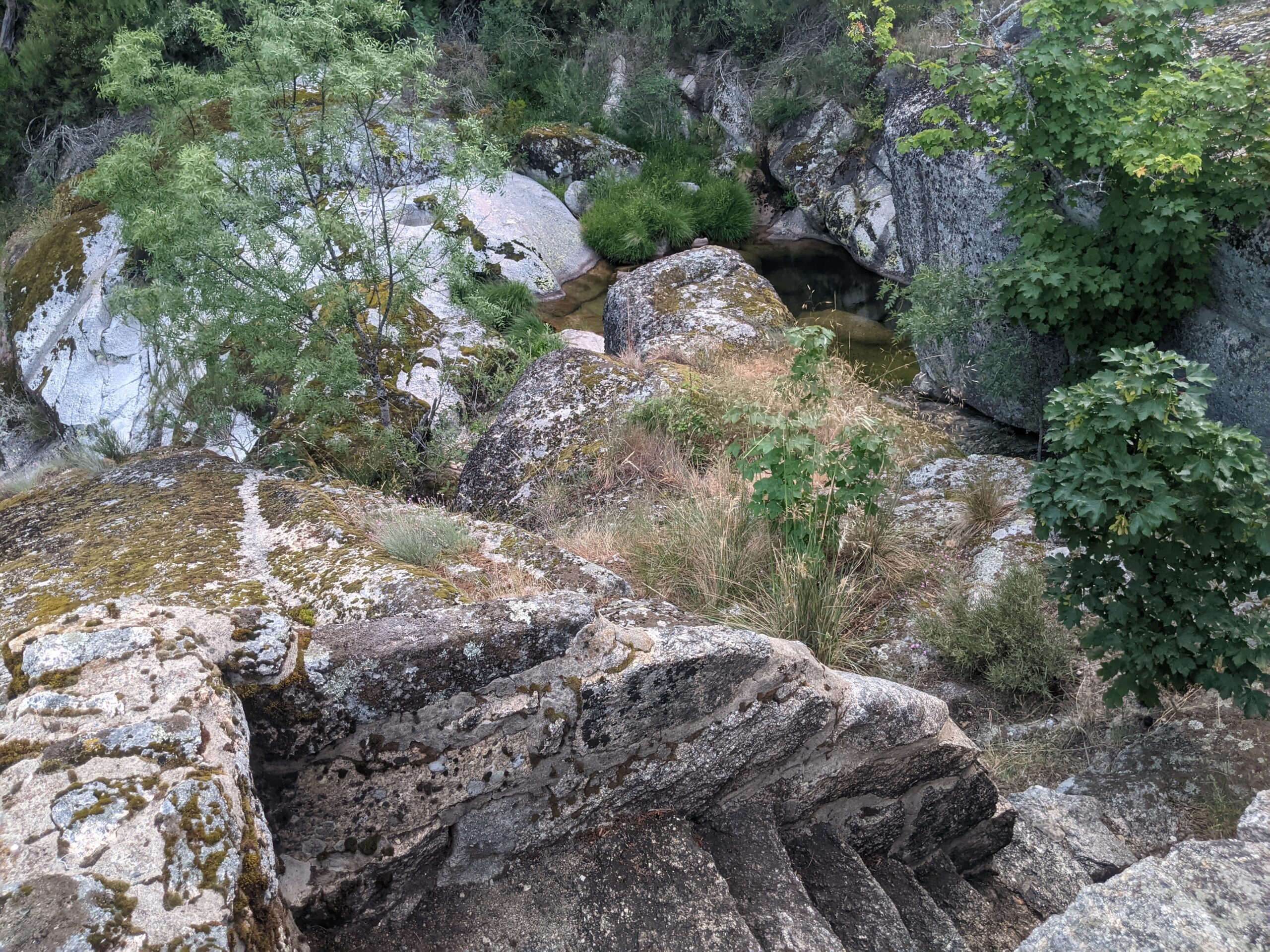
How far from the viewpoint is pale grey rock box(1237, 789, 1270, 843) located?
80.7 inches

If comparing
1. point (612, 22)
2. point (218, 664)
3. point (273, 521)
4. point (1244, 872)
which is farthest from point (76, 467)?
point (612, 22)

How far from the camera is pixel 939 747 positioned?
2525 millimetres

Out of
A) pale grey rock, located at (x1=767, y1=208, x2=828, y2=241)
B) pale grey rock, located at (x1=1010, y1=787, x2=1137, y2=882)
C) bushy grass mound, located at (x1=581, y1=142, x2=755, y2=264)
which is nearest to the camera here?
pale grey rock, located at (x1=1010, y1=787, x2=1137, y2=882)

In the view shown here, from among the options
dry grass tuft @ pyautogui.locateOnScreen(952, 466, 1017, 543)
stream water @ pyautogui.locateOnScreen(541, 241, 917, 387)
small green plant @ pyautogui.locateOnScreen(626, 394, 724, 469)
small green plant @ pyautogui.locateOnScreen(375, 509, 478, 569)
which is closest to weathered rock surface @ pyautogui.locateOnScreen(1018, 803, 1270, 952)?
small green plant @ pyautogui.locateOnScreen(375, 509, 478, 569)

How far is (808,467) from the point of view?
13.5 feet

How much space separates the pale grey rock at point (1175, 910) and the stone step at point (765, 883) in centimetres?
47

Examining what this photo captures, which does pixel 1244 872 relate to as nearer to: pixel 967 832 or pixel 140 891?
pixel 967 832

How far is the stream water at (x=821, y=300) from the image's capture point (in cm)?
1034

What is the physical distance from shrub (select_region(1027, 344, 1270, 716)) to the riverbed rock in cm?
1300

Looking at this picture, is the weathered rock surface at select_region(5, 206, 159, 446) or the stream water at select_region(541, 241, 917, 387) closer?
the weathered rock surface at select_region(5, 206, 159, 446)

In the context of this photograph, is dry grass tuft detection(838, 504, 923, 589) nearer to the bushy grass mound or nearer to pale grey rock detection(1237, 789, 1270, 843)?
pale grey rock detection(1237, 789, 1270, 843)

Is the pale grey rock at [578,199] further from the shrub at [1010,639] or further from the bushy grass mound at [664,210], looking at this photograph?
the shrub at [1010,639]

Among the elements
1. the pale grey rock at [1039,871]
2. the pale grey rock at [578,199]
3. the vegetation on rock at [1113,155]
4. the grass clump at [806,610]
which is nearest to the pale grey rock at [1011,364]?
the vegetation on rock at [1113,155]

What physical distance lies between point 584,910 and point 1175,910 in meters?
1.31
